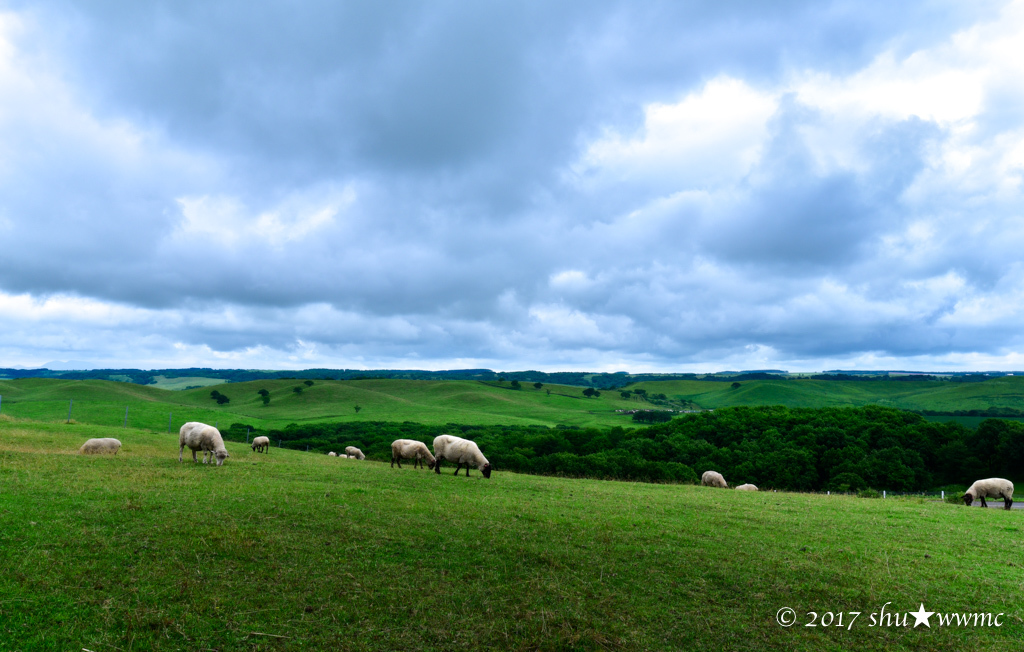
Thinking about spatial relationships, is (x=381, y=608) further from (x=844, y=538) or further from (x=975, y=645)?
(x=844, y=538)

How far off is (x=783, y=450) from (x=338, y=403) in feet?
401

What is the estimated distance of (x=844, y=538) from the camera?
50.5 feet

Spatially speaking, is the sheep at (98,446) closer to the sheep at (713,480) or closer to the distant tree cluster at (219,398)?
the sheep at (713,480)

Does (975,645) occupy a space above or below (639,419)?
above

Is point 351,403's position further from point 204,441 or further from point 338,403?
point 204,441

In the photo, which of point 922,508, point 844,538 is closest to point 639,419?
point 922,508

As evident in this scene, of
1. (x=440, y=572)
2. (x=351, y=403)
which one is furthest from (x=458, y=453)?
(x=351, y=403)

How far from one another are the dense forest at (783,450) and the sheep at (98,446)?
35.7 meters

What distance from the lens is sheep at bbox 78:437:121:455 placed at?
27.2 metres

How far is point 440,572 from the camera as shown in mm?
10672

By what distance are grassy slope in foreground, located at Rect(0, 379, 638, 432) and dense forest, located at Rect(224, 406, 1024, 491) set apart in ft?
134

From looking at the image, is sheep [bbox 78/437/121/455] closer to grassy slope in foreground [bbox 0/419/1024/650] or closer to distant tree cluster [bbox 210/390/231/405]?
grassy slope in foreground [bbox 0/419/1024/650]

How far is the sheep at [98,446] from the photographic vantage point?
89.4 ft

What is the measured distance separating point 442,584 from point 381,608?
1380 millimetres
